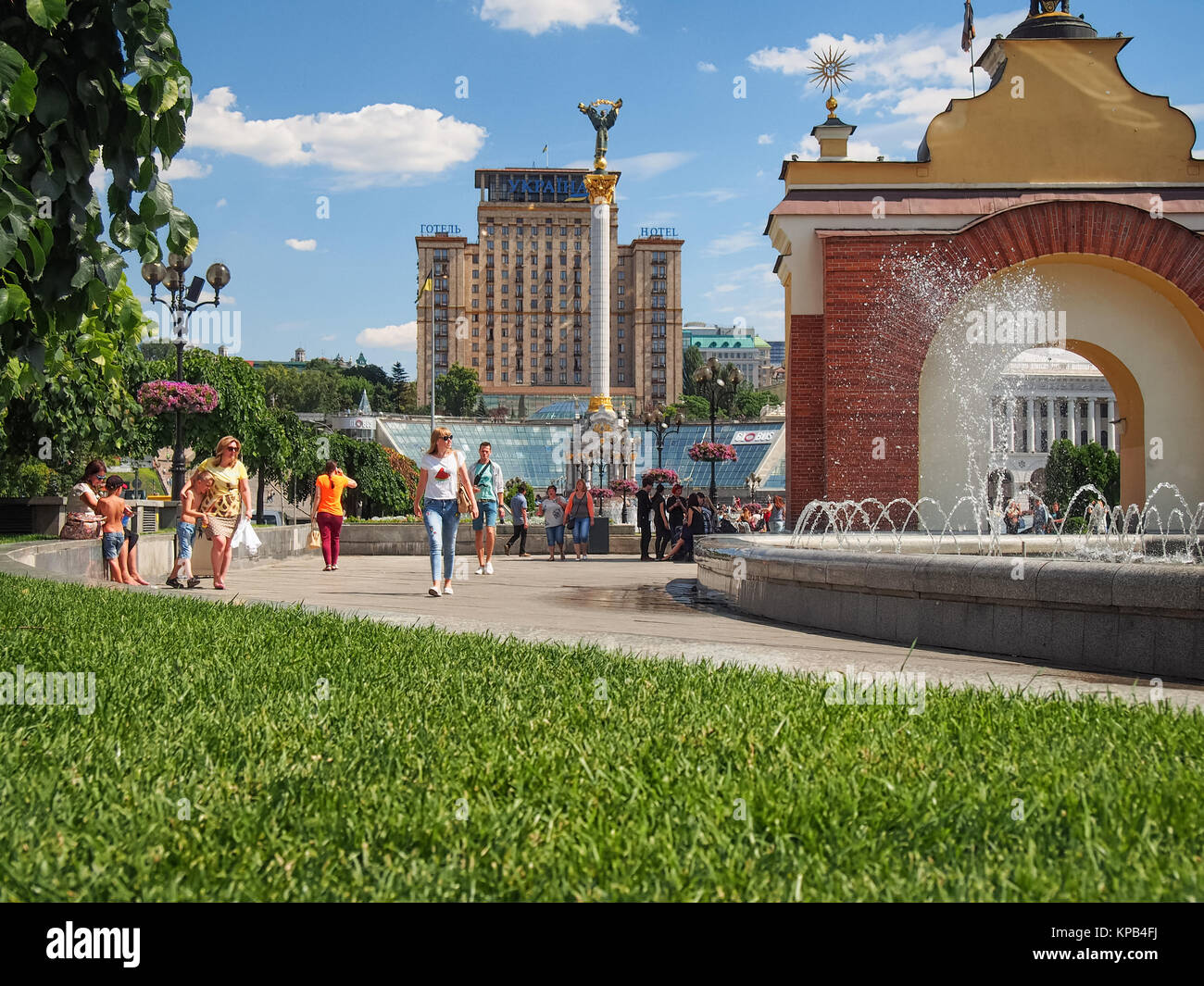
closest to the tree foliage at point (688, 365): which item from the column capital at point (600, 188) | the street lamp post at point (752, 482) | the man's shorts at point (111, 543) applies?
the street lamp post at point (752, 482)

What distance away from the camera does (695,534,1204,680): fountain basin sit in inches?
250

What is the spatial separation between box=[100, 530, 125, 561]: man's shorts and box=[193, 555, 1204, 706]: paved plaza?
139cm

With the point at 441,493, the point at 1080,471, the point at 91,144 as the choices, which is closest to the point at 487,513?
the point at 441,493

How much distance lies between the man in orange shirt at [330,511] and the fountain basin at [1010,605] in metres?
8.80

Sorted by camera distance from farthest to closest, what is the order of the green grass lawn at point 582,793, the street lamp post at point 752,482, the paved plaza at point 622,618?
the street lamp post at point 752,482 → the paved plaza at point 622,618 → the green grass lawn at point 582,793

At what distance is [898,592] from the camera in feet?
26.9

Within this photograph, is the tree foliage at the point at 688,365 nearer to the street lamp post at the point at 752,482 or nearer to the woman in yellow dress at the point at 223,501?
the street lamp post at the point at 752,482

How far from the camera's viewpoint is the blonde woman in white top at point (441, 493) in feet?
39.9

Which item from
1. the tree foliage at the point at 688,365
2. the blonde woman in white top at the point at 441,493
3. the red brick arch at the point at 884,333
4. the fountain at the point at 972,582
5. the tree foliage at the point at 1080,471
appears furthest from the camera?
Result: the tree foliage at the point at 688,365

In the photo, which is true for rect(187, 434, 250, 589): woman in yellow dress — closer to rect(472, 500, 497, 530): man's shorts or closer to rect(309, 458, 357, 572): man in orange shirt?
rect(309, 458, 357, 572): man in orange shirt

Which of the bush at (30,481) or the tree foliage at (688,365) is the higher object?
the tree foliage at (688,365)

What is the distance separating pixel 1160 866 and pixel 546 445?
107 meters
